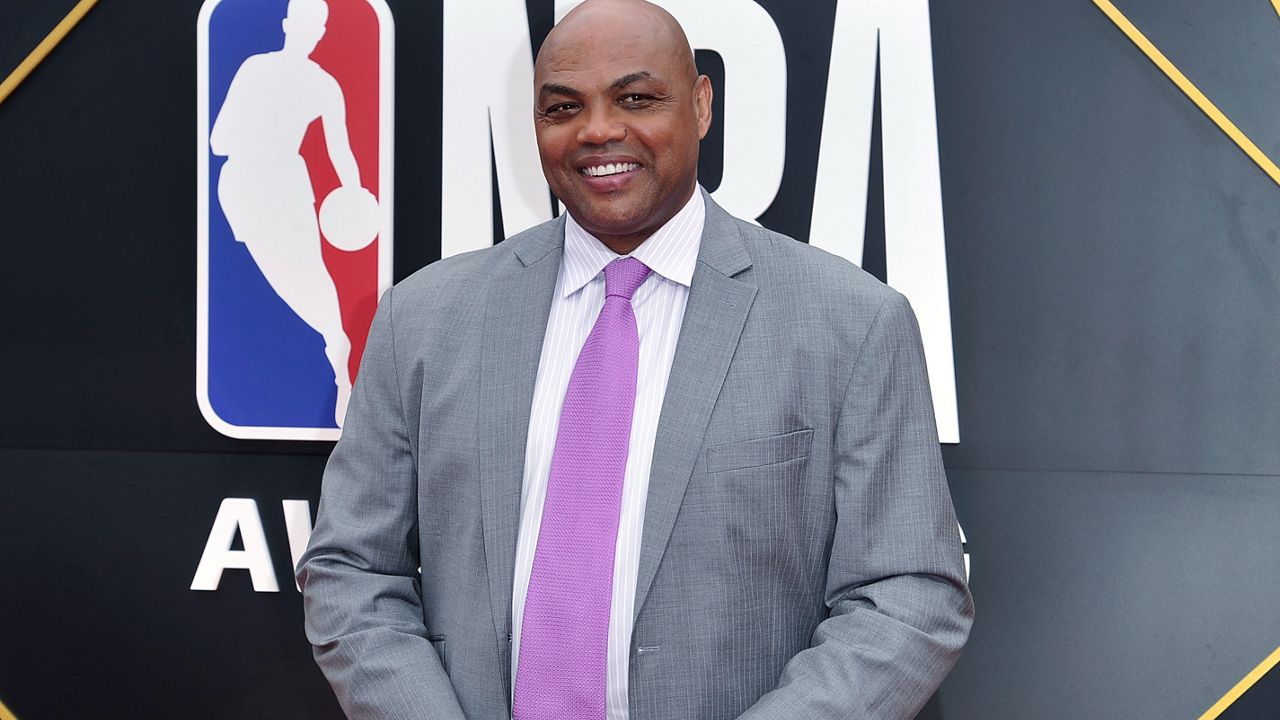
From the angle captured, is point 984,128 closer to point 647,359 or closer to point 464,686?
point 647,359

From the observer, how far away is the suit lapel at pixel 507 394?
4.85ft

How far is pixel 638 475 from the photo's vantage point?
1.47 m

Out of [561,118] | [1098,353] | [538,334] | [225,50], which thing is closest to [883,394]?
[538,334]

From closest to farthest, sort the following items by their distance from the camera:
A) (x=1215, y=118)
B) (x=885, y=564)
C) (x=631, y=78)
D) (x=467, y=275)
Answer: (x=885, y=564) → (x=631, y=78) → (x=467, y=275) → (x=1215, y=118)

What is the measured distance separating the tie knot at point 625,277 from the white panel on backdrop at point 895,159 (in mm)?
934

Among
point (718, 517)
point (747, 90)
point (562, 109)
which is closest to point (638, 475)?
point (718, 517)

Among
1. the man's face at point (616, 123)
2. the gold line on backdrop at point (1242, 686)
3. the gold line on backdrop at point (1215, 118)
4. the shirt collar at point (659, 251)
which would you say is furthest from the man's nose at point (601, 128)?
the gold line on backdrop at point (1242, 686)

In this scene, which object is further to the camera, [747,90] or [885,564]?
[747,90]

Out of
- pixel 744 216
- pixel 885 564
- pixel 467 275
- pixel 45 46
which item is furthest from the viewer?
pixel 45 46

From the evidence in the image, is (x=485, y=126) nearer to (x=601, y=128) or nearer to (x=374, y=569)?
(x=601, y=128)

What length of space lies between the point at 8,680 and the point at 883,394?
2.28 meters

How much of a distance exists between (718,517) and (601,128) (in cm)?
55

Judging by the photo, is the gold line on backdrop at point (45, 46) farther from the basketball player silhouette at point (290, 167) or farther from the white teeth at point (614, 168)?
the white teeth at point (614, 168)

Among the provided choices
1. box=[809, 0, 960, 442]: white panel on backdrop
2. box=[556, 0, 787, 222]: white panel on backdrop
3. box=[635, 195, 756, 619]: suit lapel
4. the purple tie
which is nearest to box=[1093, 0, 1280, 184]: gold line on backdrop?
box=[809, 0, 960, 442]: white panel on backdrop
